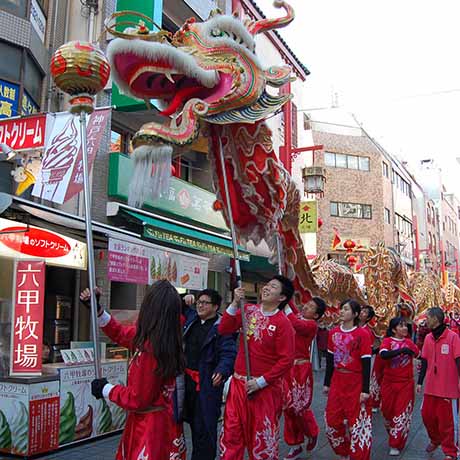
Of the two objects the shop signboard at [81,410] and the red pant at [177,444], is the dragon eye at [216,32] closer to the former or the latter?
the red pant at [177,444]

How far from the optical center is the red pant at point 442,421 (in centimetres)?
569

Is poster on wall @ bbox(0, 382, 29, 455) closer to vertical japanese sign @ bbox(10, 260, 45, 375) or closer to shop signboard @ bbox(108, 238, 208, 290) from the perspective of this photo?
vertical japanese sign @ bbox(10, 260, 45, 375)

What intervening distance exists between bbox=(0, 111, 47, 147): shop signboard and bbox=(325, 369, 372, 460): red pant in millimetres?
4394

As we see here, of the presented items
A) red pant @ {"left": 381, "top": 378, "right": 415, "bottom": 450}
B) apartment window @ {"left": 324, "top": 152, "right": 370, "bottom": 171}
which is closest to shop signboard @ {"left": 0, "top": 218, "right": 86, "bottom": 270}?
red pant @ {"left": 381, "top": 378, "right": 415, "bottom": 450}

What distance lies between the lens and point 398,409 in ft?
20.5

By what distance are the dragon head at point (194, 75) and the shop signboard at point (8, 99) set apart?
507 cm

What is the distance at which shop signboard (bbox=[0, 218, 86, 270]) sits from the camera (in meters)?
6.42

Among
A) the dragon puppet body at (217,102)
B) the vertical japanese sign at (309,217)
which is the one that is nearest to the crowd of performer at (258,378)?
the dragon puppet body at (217,102)

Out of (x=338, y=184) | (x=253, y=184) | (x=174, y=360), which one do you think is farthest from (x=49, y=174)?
(x=338, y=184)

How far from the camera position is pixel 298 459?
231 inches

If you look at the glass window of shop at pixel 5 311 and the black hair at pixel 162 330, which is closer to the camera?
the black hair at pixel 162 330

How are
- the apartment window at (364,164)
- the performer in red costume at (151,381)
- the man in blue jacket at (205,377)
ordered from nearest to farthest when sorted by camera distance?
the performer in red costume at (151,381), the man in blue jacket at (205,377), the apartment window at (364,164)

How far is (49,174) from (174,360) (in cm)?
396

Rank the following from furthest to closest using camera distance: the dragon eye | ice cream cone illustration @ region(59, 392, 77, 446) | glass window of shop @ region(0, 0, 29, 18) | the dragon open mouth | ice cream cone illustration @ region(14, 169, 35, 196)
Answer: glass window of shop @ region(0, 0, 29, 18) → ice cream cone illustration @ region(14, 169, 35, 196) → ice cream cone illustration @ region(59, 392, 77, 446) → the dragon eye → the dragon open mouth
